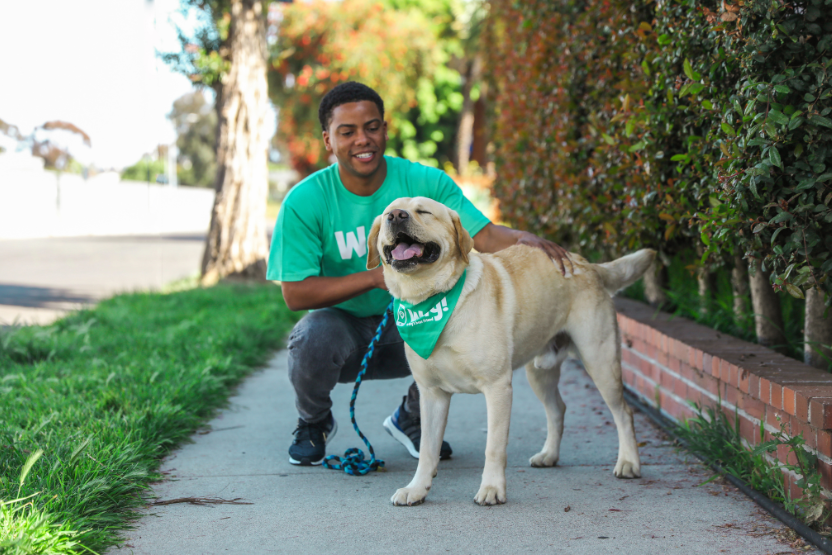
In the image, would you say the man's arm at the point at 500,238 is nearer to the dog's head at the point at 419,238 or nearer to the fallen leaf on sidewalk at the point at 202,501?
the dog's head at the point at 419,238

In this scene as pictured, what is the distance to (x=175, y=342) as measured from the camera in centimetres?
625

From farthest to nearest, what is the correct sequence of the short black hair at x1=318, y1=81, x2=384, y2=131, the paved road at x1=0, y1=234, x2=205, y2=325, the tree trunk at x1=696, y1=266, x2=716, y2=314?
the paved road at x1=0, y1=234, x2=205, y2=325, the tree trunk at x1=696, y1=266, x2=716, y2=314, the short black hair at x1=318, y1=81, x2=384, y2=131

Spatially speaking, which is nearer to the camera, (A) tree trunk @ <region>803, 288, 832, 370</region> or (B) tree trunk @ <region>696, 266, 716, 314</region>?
(A) tree trunk @ <region>803, 288, 832, 370</region>

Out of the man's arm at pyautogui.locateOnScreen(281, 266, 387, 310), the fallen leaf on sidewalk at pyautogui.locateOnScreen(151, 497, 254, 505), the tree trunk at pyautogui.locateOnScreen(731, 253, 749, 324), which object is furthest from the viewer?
the tree trunk at pyautogui.locateOnScreen(731, 253, 749, 324)

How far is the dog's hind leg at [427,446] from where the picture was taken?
3.11 meters

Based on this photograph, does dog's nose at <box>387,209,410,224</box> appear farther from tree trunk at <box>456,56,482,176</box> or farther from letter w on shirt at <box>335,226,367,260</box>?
tree trunk at <box>456,56,482,176</box>

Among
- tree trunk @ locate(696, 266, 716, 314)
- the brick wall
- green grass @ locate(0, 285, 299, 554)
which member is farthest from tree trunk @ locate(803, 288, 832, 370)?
green grass @ locate(0, 285, 299, 554)

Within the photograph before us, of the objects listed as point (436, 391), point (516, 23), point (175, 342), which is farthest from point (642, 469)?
point (516, 23)

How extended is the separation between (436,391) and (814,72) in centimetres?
201

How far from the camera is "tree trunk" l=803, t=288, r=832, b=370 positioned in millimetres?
3240

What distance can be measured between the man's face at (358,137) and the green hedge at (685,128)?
4.85 ft

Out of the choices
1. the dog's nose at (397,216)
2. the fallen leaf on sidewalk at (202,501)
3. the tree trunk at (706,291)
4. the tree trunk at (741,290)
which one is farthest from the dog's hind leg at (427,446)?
the tree trunk at (706,291)

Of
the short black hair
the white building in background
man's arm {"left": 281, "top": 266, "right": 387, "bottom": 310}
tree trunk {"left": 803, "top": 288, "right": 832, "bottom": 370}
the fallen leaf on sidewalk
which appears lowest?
the fallen leaf on sidewalk

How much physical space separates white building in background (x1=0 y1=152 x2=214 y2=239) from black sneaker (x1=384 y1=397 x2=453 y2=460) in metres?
21.8
